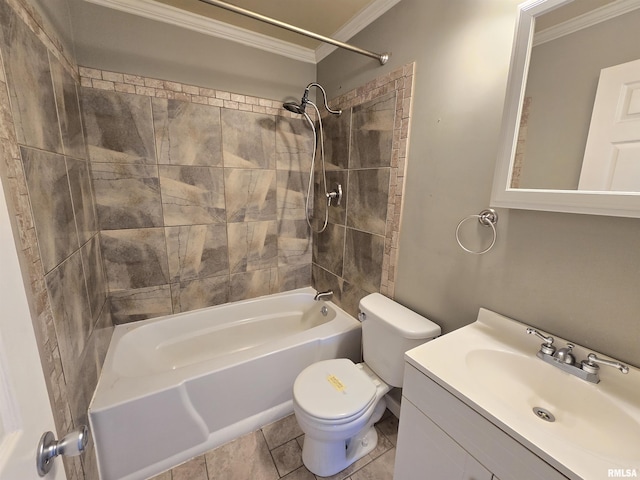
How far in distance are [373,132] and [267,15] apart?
1003 mm

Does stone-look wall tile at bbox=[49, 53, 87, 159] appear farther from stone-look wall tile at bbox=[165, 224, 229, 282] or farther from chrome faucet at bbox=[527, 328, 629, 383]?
chrome faucet at bbox=[527, 328, 629, 383]

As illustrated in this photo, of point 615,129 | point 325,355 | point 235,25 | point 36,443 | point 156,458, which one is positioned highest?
point 235,25

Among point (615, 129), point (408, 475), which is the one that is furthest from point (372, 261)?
point (615, 129)

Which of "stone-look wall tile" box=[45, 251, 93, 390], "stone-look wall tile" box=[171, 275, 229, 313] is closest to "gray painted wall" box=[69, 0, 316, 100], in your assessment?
"stone-look wall tile" box=[45, 251, 93, 390]

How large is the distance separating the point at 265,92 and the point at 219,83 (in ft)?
1.07

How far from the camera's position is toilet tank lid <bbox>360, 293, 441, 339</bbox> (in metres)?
1.27

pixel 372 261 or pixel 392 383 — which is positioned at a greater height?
pixel 372 261

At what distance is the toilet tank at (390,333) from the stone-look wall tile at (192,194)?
4.17ft

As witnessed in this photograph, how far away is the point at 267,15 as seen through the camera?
5.53 ft

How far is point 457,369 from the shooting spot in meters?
0.87

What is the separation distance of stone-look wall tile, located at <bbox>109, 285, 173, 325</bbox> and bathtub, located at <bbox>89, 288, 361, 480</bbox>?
58 millimetres

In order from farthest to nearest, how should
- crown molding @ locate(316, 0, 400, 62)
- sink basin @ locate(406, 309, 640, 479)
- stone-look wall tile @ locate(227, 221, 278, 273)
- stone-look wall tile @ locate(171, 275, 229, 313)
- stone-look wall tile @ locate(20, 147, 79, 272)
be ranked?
1. stone-look wall tile @ locate(227, 221, 278, 273)
2. stone-look wall tile @ locate(171, 275, 229, 313)
3. crown molding @ locate(316, 0, 400, 62)
4. stone-look wall tile @ locate(20, 147, 79, 272)
5. sink basin @ locate(406, 309, 640, 479)

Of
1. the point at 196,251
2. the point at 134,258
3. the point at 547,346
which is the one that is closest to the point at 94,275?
the point at 134,258

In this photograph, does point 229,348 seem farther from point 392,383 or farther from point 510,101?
point 510,101
